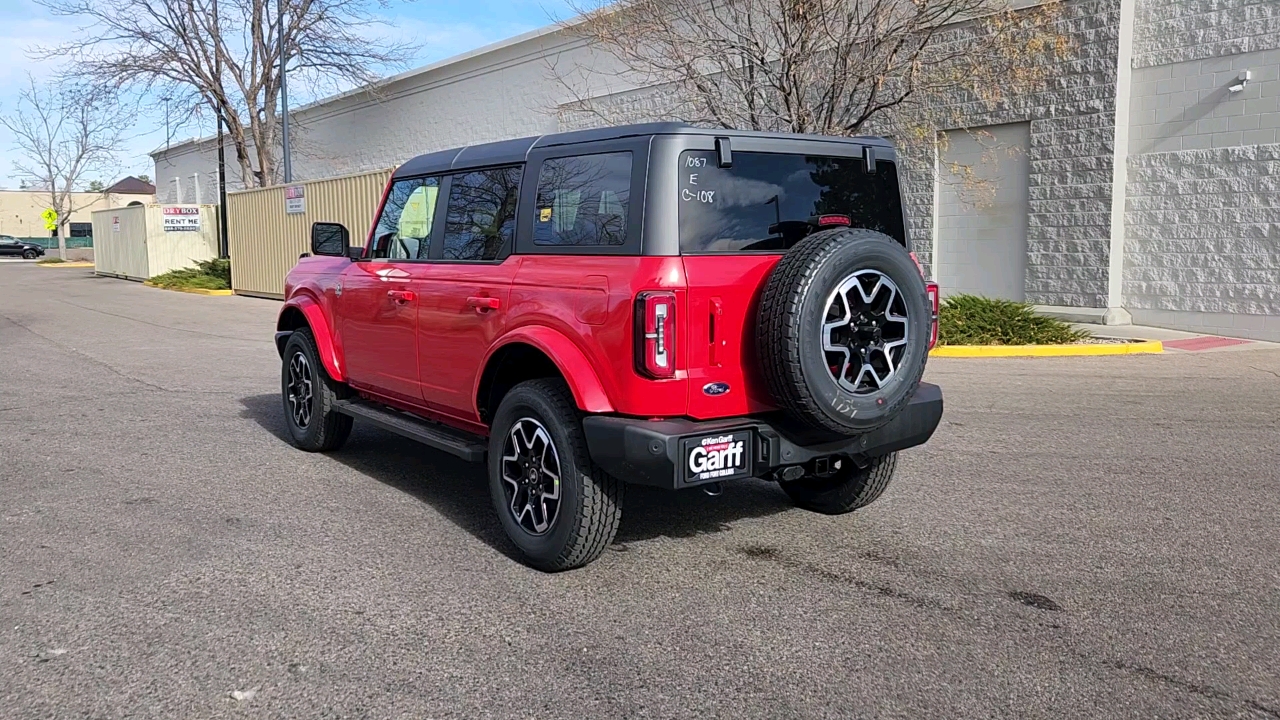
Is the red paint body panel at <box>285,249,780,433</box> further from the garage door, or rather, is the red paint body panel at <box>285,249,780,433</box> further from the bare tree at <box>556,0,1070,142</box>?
the garage door

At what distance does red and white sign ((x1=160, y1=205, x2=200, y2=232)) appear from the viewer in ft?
113

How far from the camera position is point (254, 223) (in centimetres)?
2656

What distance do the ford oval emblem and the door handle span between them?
122 centimetres

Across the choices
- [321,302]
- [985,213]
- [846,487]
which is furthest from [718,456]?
[985,213]

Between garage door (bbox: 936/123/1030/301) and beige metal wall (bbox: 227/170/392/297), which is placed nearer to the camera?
garage door (bbox: 936/123/1030/301)

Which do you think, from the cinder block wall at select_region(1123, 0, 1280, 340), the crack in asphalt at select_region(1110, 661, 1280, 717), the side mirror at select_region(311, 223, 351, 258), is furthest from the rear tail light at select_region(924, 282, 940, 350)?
the cinder block wall at select_region(1123, 0, 1280, 340)

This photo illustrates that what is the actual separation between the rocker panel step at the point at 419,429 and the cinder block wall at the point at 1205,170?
12.5m

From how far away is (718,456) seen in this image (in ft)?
14.4

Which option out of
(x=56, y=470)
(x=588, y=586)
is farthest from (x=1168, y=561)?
(x=56, y=470)

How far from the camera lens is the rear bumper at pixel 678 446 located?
13.9 feet

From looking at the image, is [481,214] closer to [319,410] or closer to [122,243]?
[319,410]

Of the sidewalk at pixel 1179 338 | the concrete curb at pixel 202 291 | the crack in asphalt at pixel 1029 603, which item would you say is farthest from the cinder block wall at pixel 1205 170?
the concrete curb at pixel 202 291

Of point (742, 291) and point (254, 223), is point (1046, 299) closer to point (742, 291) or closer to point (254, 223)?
point (742, 291)

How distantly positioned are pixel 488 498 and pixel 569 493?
1647 mm
